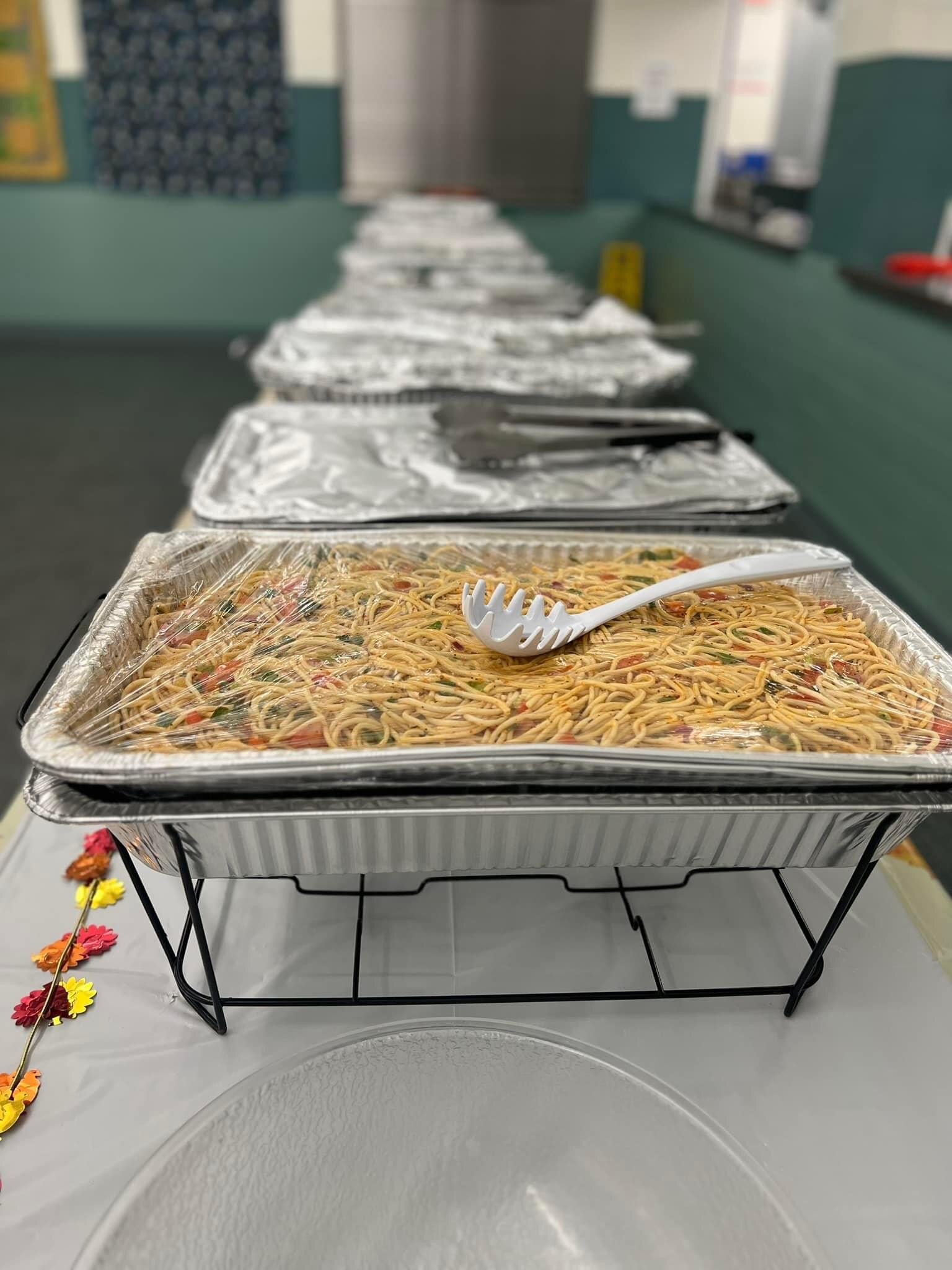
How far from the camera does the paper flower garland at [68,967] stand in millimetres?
737

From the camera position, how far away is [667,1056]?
78cm

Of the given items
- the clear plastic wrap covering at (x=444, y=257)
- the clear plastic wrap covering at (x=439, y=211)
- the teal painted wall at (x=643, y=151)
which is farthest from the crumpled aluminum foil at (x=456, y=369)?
the teal painted wall at (x=643, y=151)

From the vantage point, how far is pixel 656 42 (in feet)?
15.2

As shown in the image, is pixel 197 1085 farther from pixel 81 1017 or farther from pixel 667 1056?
pixel 667 1056

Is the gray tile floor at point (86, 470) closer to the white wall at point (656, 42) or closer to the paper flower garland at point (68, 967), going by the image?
the paper flower garland at point (68, 967)

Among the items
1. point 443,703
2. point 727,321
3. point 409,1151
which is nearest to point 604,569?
point 443,703

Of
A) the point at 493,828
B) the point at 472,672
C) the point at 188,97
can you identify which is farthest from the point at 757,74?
the point at 493,828

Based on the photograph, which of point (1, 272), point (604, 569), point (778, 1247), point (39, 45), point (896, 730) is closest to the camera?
point (778, 1247)

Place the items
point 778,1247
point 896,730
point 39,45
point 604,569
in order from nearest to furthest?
point 778,1247 < point 896,730 < point 604,569 < point 39,45

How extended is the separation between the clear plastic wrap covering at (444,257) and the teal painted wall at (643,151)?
210 cm

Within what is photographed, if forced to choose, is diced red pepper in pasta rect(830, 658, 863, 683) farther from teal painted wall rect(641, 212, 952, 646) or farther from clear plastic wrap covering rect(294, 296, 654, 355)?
teal painted wall rect(641, 212, 952, 646)

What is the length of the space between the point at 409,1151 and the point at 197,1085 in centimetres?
Answer: 21

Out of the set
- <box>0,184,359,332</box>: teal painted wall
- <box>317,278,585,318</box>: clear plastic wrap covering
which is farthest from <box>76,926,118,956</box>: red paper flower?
<box>0,184,359,332</box>: teal painted wall

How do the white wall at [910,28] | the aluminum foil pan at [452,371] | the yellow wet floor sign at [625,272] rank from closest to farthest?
the aluminum foil pan at [452,371] < the white wall at [910,28] < the yellow wet floor sign at [625,272]
